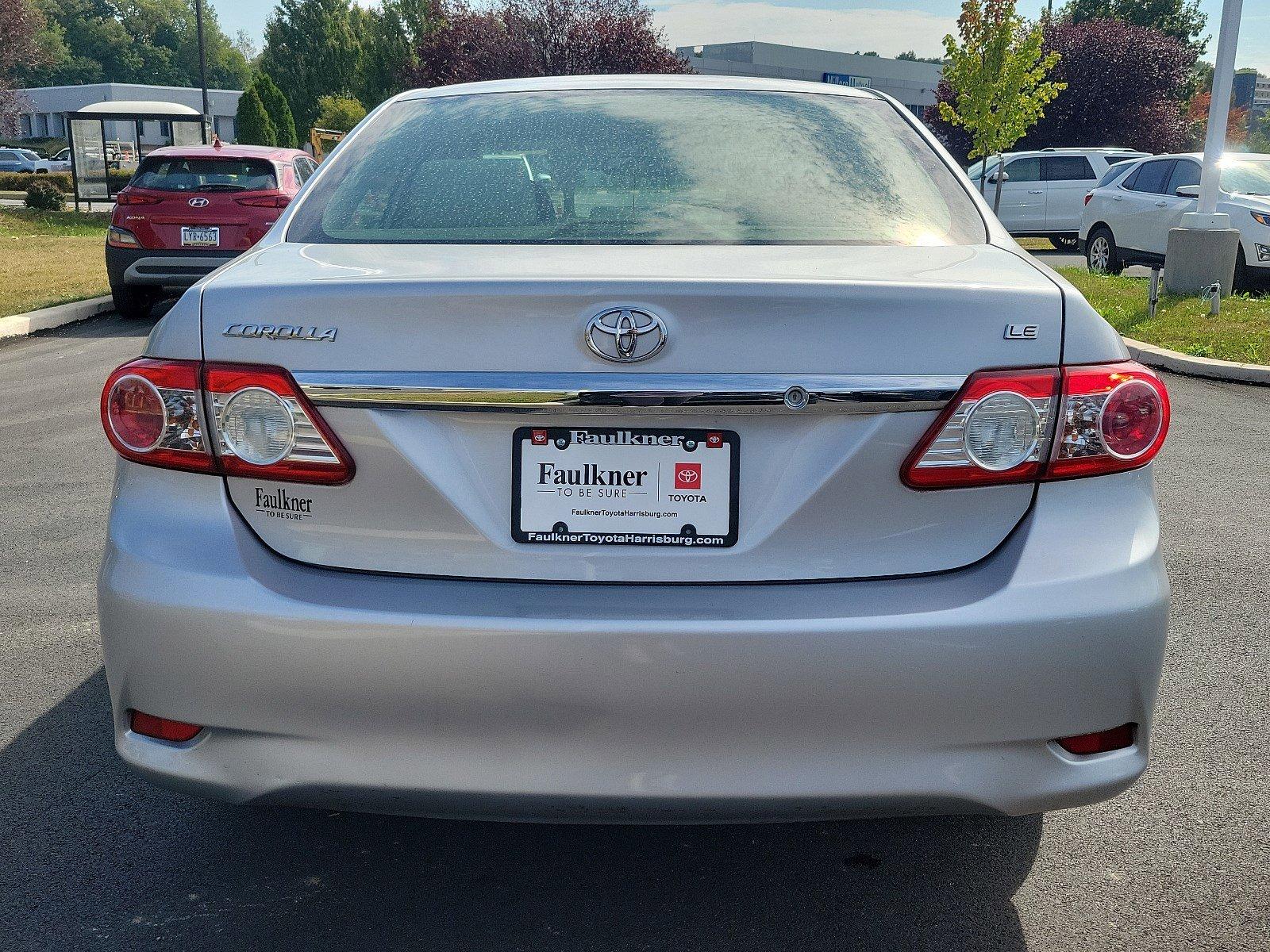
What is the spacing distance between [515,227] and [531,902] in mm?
1356

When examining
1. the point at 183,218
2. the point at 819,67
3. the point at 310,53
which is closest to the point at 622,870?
the point at 183,218

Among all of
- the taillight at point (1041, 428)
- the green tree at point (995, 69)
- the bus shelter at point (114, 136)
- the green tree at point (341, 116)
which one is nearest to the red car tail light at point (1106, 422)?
the taillight at point (1041, 428)

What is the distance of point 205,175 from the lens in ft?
41.1

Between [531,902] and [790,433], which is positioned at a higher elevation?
[790,433]

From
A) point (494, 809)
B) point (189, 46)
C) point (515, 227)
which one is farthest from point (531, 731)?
point (189, 46)

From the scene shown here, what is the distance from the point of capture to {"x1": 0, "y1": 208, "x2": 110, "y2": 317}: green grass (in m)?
13.5

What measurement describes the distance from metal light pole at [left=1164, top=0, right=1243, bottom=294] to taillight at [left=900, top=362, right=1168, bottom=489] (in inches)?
422

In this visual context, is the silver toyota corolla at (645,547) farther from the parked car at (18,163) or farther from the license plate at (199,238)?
the parked car at (18,163)

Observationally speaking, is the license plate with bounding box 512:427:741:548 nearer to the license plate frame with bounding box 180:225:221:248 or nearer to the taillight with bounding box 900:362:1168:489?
the taillight with bounding box 900:362:1168:489

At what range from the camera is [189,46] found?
140500 millimetres

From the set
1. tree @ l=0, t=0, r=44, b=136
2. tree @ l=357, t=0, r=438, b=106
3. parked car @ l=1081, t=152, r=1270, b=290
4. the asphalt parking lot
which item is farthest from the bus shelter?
tree @ l=357, t=0, r=438, b=106

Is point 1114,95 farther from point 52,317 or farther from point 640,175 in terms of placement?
point 640,175

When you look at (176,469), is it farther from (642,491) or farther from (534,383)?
(642,491)

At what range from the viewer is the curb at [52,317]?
36.8 ft
